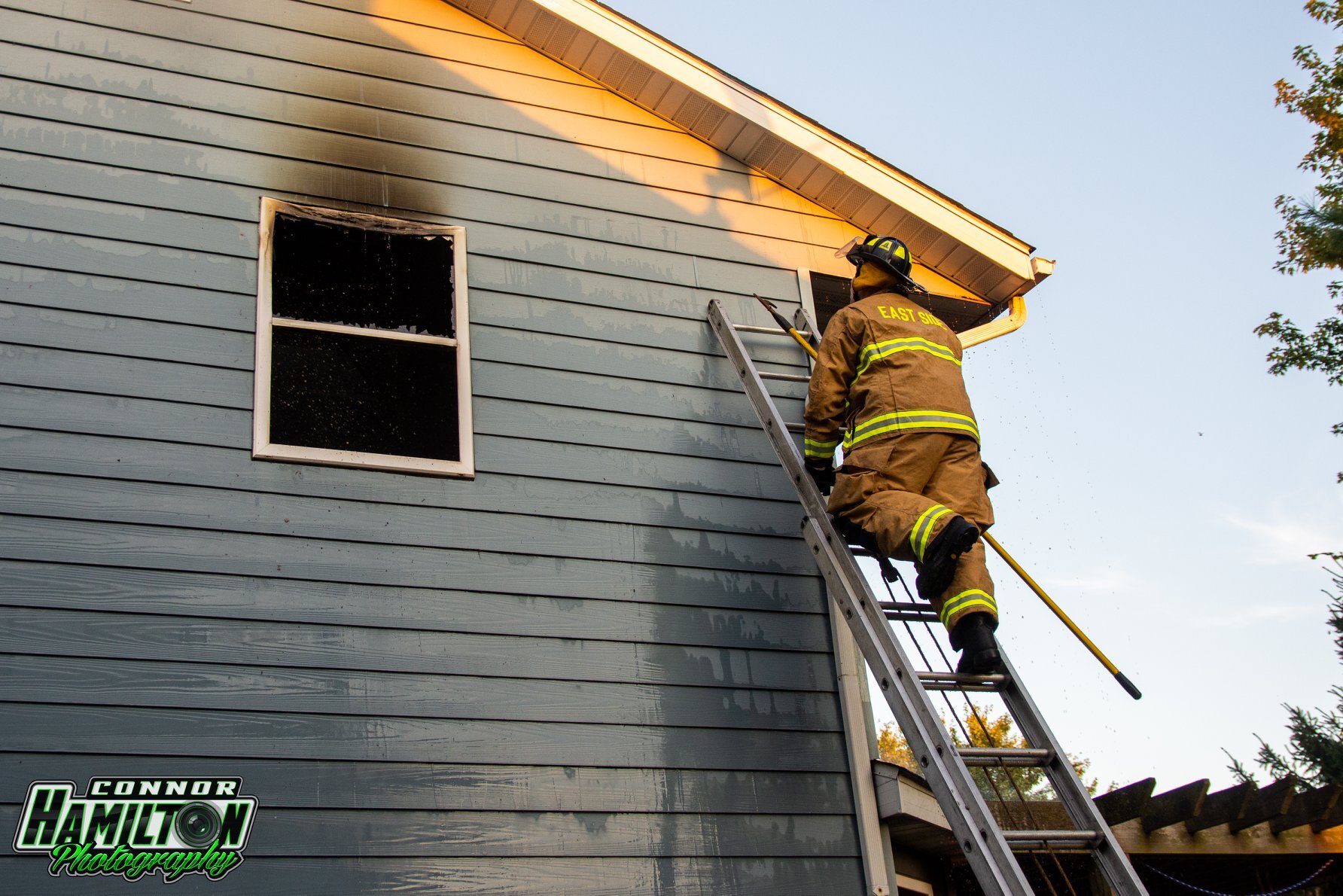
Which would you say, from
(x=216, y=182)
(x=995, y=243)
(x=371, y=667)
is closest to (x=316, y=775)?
(x=371, y=667)

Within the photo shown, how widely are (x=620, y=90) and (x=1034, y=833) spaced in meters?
4.14

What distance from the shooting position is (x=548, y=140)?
5961 millimetres

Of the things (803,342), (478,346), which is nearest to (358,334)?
(478,346)

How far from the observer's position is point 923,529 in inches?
166

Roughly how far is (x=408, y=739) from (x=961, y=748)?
6.22 ft

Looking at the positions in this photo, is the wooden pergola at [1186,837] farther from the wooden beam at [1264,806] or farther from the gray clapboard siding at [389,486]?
the gray clapboard siding at [389,486]

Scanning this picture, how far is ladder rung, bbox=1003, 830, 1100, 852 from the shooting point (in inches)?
146

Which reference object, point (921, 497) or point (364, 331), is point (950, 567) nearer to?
point (921, 497)

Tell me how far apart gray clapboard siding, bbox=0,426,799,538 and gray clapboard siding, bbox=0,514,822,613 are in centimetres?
20

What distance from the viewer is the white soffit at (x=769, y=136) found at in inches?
238

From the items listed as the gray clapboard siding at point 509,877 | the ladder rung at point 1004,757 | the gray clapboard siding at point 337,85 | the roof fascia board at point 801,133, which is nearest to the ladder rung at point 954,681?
the ladder rung at point 1004,757

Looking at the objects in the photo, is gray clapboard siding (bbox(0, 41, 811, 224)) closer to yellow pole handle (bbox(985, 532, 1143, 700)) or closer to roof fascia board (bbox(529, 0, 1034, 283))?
roof fascia board (bbox(529, 0, 1034, 283))

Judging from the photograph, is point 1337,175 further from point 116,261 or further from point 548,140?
point 116,261

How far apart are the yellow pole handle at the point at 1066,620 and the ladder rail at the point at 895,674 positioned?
25.9 inches
